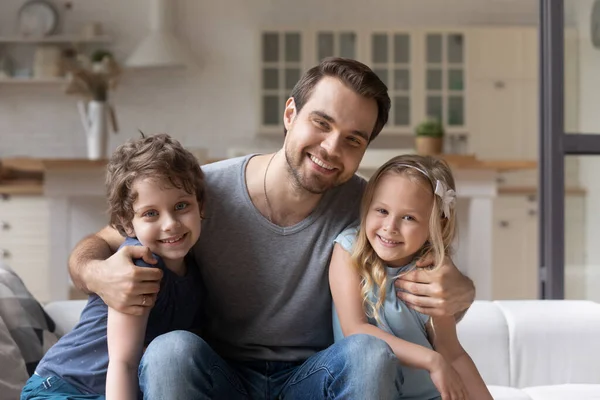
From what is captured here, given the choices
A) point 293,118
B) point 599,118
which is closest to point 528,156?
point 599,118

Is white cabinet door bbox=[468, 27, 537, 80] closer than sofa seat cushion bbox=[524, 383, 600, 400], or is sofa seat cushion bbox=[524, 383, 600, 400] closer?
sofa seat cushion bbox=[524, 383, 600, 400]

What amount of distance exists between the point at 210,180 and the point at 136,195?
0.88ft

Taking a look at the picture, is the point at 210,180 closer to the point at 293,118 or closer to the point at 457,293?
the point at 293,118

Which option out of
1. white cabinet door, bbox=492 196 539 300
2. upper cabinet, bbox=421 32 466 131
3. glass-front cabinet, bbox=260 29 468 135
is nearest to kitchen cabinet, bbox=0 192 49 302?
glass-front cabinet, bbox=260 29 468 135

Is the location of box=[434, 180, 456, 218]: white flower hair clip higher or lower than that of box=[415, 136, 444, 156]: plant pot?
lower

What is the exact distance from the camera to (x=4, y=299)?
1.90 m

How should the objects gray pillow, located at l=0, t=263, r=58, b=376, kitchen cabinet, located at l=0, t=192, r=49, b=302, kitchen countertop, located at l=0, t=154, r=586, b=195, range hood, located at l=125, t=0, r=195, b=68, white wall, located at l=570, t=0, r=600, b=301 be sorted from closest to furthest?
1. gray pillow, located at l=0, t=263, r=58, b=376
2. white wall, located at l=570, t=0, r=600, b=301
3. kitchen countertop, located at l=0, t=154, r=586, b=195
4. kitchen cabinet, located at l=0, t=192, r=49, b=302
5. range hood, located at l=125, t=0, r=195, b=68

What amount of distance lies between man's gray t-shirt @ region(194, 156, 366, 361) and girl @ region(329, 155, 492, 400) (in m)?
0.06

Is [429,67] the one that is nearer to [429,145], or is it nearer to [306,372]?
[429,145]

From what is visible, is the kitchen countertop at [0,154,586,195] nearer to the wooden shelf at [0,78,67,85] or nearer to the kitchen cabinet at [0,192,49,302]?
the kitchen cabinet at [0,192,49,302]

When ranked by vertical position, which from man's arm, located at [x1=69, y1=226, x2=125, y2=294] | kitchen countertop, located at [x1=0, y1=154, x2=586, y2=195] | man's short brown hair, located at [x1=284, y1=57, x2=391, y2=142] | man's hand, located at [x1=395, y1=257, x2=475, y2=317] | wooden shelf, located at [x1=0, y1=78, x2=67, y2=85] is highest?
wooden shelf, located at [x1=0, y1=78, x2=67, y2=85]

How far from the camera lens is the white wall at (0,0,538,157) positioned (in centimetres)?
621

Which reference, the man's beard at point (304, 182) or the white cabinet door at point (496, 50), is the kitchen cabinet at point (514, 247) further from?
the man's beard at point (304, 182)

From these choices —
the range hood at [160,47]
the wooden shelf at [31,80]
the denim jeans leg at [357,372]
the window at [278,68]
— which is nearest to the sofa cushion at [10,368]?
the denim jeans leg at [357,372]
